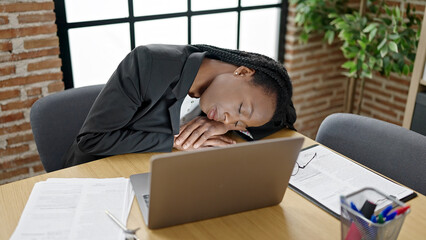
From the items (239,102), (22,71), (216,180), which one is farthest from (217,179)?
(22,71)

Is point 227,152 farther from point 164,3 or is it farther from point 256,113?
point 164,3

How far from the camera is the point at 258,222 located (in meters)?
1.12

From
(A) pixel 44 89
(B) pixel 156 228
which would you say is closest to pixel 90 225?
(B) pixel 156 228

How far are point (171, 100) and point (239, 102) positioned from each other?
24cm

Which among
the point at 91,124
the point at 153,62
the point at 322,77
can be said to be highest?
the point at 153,62

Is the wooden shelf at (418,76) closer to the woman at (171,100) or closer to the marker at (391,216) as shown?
the woman at (171,100)

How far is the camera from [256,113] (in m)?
1.40

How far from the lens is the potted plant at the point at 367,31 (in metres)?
2.61

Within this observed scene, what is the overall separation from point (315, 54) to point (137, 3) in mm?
1394

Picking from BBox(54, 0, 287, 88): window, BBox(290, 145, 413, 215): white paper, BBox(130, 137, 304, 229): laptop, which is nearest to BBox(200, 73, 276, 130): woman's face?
BBox(290, 145, 413, 215): white paper

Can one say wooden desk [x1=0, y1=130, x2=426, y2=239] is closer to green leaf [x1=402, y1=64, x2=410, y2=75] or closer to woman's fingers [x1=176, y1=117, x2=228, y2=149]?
woman's fingers [x1=176, y1=117, x2=228, y2=149]

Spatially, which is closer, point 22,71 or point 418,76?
point 22,71

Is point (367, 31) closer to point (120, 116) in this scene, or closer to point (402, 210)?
point (120, 116)

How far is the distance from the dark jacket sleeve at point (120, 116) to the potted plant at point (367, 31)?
5.47ft
